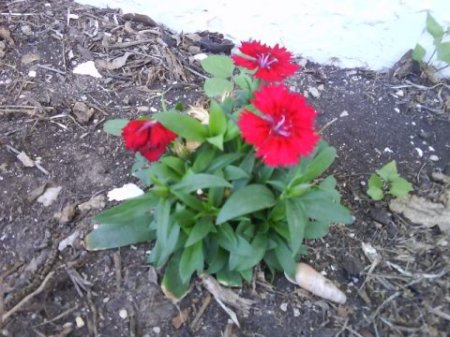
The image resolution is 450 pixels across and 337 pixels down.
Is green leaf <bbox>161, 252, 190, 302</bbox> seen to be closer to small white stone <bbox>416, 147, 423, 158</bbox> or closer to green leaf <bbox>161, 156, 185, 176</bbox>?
green leaf <bbox>161, 156, 185, 176</bbox>

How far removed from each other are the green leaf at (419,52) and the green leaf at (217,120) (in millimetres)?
1299

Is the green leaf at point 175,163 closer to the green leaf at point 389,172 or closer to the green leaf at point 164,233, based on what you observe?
the green leaf at point 164,233

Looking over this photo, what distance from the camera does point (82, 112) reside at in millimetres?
2174

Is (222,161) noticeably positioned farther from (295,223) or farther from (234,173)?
(295,223)

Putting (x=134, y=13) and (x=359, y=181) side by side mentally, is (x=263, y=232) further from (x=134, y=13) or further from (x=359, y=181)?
(x=134, y=13)

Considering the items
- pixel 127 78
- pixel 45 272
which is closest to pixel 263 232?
pixel 45 272

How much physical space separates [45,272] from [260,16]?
151 centimetres

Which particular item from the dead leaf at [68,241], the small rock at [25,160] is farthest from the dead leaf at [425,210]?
the small rock at [25,160]

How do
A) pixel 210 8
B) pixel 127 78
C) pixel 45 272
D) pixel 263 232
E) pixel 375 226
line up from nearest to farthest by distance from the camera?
pixel 263 232, pixel 45 272, pixel 375 226, pixel 127 78, pixel 210 8

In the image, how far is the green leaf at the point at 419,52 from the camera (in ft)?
7.83

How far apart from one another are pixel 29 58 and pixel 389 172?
164 centimetres

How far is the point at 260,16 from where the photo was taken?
250 centimetres

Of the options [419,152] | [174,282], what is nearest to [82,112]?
[174,282]

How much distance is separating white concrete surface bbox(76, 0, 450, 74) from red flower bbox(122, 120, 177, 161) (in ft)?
4.23
